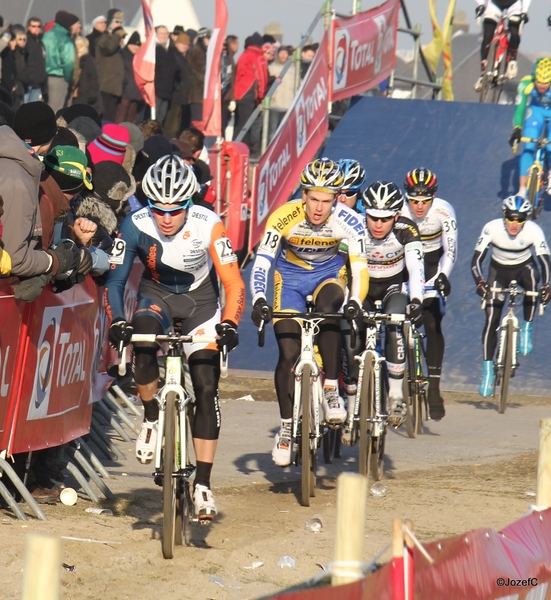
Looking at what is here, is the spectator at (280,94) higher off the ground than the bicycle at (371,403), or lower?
higher

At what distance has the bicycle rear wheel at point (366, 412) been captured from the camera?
8.73 meters

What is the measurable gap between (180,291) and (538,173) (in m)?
12.5

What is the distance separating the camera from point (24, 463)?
285 inches

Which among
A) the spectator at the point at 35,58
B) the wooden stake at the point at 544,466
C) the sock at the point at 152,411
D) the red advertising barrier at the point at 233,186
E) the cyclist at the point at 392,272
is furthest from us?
the red advertising barrier at the point at 233,186

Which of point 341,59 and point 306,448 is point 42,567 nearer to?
point 306,448

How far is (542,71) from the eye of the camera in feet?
62.4

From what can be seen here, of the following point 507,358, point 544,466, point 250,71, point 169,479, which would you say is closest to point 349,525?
point 544,466

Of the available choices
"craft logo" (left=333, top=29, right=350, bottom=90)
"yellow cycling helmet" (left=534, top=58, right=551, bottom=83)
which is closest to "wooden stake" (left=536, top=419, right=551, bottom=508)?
"craft logo" (left=333, top=29, right=350, bottom=90)

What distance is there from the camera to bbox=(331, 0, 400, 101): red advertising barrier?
743 inches

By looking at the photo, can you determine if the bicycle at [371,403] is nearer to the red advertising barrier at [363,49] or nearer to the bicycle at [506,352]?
the bicycle at [506,352]

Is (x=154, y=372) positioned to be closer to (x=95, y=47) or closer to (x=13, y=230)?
(x=13, y=230)

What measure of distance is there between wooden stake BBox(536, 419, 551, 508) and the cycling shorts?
3.89 meters

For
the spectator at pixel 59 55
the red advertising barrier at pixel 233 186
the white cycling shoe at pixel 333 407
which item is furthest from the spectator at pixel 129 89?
the white cycling shoe at pixel 333 407

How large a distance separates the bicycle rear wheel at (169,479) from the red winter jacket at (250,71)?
1343 cm
